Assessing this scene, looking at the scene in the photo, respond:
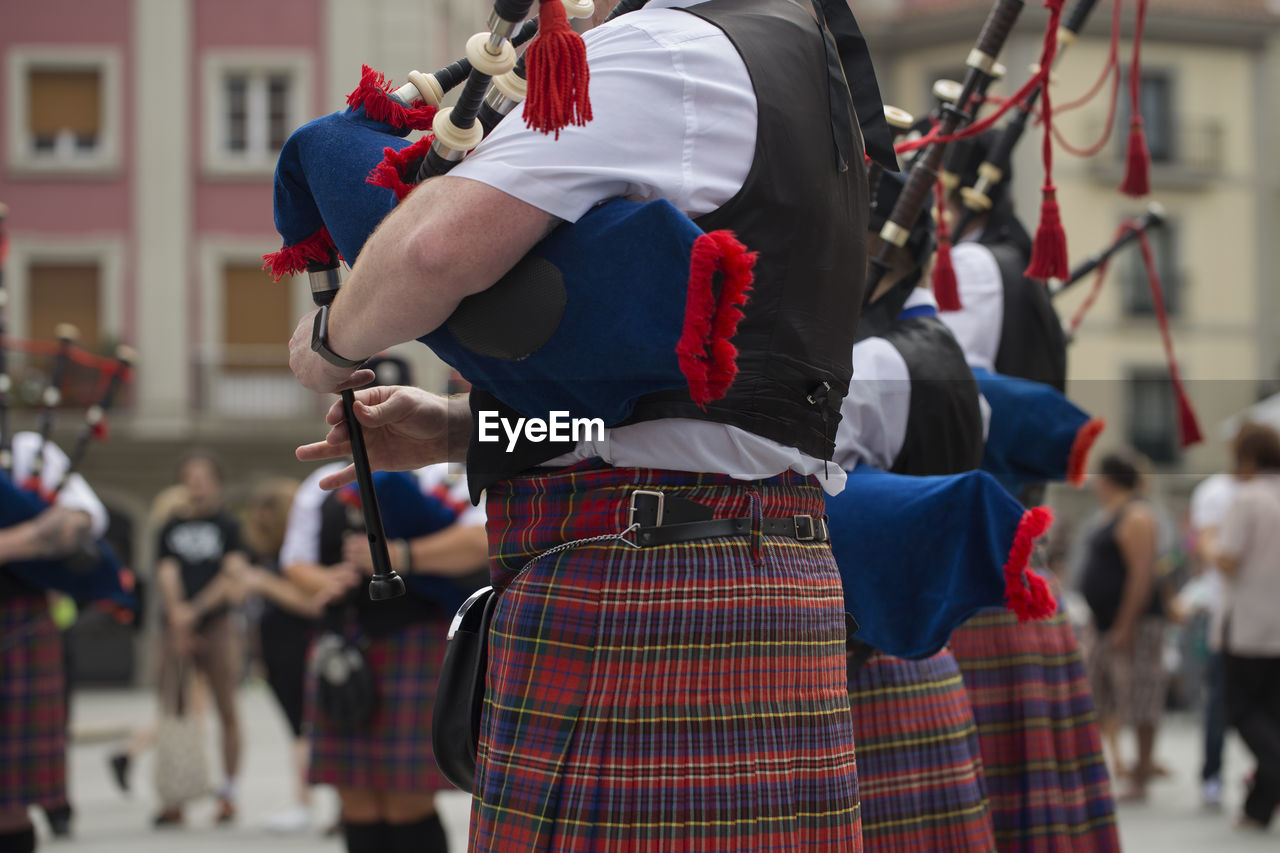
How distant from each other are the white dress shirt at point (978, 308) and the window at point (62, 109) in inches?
709

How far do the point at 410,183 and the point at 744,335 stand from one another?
392mm

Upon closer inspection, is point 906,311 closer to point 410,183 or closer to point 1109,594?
point 410,183

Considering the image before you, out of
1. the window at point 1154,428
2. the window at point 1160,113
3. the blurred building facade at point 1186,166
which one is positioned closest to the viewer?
the window at point 1154,428

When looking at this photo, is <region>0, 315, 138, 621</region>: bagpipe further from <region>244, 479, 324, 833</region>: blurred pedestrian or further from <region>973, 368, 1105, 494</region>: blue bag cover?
<region>973, 368, 1105, 494</region>: blue bag cover

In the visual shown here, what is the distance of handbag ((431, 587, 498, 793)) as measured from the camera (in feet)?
5.74

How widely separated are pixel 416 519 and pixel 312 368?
7.94 ft

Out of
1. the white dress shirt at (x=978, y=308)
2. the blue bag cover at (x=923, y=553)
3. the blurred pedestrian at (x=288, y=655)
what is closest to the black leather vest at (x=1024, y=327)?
the white dress shirt at (x=978, y=308)

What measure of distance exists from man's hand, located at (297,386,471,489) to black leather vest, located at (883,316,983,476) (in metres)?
0.81

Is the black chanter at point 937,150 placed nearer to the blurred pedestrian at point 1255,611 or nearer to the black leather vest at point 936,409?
the black leather vest at point 936,409

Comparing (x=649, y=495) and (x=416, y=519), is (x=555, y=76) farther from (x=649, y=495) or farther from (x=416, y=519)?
(x=416, y=519)

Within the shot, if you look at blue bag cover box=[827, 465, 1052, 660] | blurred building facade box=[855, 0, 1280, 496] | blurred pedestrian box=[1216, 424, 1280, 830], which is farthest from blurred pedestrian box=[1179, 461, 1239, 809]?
blurred building facade box=[855, 0, 1280, 496]

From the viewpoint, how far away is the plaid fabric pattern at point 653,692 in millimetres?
1554

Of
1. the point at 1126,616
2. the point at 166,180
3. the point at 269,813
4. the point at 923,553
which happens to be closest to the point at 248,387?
the point at 166,180

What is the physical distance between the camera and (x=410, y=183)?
1593 mm
